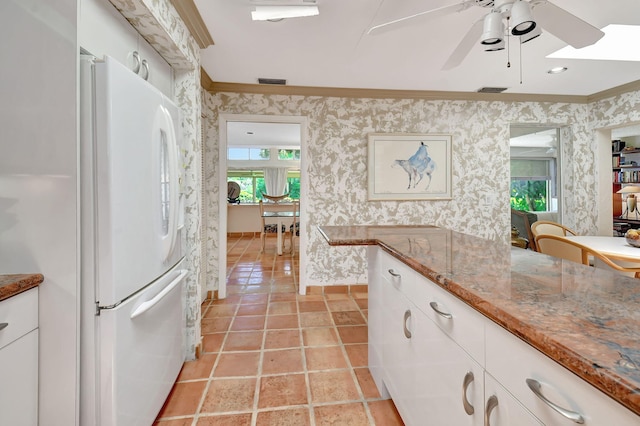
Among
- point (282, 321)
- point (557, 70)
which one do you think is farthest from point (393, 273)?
point (557, 70)

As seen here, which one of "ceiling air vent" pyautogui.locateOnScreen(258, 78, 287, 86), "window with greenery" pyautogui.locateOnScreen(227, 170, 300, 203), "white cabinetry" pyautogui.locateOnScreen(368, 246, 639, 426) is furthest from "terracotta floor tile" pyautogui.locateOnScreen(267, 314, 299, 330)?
"window with greenery" pyautogui.locateOnScreen(227, 170, 300, 203)

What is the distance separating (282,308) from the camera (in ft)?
9.76

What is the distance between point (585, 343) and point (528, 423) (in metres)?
0.24

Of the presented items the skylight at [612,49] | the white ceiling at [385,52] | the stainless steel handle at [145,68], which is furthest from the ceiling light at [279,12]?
the skylight at [612,49]

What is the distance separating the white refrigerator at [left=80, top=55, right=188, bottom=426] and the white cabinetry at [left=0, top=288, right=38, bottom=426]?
130 mm

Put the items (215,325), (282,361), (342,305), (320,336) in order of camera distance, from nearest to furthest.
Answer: (282,361), (320,336), (215,325), (342,305)

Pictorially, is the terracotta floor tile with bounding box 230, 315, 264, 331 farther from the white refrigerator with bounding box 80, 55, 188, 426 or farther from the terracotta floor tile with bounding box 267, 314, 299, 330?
the white refrigerator with bounding box 80, 55, 188, 426

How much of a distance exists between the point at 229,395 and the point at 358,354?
0.91 m

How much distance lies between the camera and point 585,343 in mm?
501

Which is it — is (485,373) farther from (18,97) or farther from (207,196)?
(207,196)

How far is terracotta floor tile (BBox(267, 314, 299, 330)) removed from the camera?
8.45 ft

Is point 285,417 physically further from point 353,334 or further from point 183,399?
point 353,334

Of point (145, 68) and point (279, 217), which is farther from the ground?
point (145, 68)

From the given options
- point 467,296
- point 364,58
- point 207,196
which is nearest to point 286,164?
point 207,196
